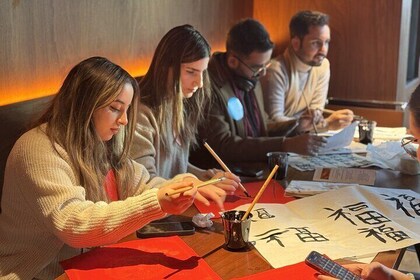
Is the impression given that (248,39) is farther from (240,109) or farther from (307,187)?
(307,187)

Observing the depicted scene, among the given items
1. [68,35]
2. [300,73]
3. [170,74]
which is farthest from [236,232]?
[300,73]

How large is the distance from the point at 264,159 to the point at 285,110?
3.41ft

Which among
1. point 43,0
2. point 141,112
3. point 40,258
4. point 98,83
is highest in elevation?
point 43,0

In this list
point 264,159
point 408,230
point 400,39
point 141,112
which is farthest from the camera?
point 400,39

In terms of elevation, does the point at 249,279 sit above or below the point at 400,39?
→ below

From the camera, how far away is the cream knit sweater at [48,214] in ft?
4.72

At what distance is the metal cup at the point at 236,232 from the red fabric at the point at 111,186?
0.44 metres

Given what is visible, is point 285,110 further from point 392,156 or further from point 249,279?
point 249,279

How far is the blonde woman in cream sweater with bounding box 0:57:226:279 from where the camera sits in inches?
56.9

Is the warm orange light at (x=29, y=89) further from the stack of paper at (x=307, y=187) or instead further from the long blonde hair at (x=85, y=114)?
the stack of paper at (x=307, y=187)

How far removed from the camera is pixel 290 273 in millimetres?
1339

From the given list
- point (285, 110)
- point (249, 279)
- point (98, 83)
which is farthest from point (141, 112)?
point (285, 110)

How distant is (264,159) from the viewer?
8.25 ft

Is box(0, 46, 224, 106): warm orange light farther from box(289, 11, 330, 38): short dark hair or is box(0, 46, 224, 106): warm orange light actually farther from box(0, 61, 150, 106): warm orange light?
box(289, 11, 330, 38): short dark hair
